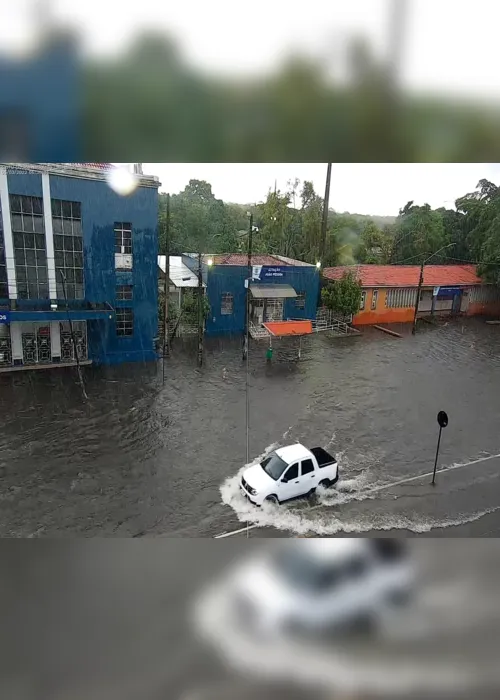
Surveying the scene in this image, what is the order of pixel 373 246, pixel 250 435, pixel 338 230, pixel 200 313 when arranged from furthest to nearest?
pixel 250 435, pixel 373 246, pixel 338 230, pixel 200 313

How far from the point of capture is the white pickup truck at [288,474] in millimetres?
2570

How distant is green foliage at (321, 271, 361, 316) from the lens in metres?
2.62

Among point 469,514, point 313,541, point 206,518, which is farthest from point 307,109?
point 469,514

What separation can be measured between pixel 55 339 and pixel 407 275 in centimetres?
193

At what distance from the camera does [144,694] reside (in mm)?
799

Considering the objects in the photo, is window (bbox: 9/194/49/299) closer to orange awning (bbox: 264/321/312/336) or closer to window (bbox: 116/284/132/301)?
window (bbox: 116/284/132/301)

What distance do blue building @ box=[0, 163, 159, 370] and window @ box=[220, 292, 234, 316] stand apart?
0.34 m

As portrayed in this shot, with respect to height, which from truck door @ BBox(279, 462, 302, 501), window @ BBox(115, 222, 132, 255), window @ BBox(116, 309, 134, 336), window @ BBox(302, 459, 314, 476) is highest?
window @ BBox(115, 222, 132, 255)

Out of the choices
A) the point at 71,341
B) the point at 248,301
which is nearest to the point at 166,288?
the point at 248,301

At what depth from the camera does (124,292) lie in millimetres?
2301

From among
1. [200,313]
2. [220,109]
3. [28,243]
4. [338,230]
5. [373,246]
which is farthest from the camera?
[373,246]

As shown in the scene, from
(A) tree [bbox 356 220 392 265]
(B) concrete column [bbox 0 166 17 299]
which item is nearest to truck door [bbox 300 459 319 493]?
(A) tree [bbox 356 220 392 265]

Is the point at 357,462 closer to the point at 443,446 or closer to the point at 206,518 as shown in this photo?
the point at 443,446

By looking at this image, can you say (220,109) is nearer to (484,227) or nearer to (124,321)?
(124,321)
